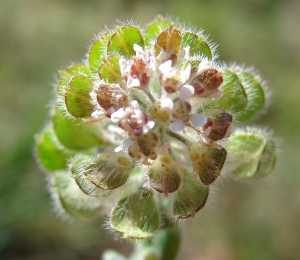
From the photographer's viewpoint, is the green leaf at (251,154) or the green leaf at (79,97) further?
the green leaf at (251,154)

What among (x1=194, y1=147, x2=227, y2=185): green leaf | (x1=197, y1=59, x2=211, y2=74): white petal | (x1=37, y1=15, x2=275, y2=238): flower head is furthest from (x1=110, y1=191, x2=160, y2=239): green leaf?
(x1=197, y1=59, x2=211, y2=74): white petal

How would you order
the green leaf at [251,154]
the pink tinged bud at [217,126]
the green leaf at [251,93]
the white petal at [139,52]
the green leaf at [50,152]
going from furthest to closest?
the green leaf at [50,152] → the green leaf at [251,93] → the green leaf at [251,154] → the white petal at [139,52] → the pink tinged bud at [217,126]

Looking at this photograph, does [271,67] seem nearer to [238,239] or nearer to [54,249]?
[238,239]

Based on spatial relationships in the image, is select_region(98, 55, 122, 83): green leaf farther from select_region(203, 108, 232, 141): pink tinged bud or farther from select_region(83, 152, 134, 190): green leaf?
select_region(203, 108, 232, 141): pink tinged bud

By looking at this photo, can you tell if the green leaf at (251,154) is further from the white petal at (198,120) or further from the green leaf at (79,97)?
the green leaf at (79,97)

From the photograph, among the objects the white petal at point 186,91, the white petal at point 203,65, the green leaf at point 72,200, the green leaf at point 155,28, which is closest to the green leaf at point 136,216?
the green leaf at point 72,200

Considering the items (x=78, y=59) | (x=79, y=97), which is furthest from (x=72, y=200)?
(x=78, y=59)

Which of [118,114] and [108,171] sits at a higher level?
[118,114]

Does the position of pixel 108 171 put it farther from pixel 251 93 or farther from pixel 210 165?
pixel 251 93
